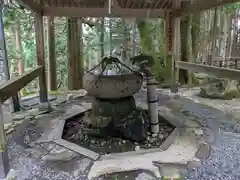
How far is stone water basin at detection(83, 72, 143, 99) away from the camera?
3066 mm

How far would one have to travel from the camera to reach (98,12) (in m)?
4.74

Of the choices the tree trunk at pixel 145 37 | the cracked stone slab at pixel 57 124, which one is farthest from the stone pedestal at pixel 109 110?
the tree trunk at pixel 145 37

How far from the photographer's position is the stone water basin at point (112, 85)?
121 inches

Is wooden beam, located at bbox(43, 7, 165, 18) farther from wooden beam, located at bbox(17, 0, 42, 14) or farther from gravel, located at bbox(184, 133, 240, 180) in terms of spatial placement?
gravel, located at bbox(184, 133, 240, 180)

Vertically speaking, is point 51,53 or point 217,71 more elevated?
point 51,53

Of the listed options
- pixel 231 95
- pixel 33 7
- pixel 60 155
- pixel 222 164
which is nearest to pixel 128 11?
pixel 33 7

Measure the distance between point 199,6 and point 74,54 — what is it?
3708 mm

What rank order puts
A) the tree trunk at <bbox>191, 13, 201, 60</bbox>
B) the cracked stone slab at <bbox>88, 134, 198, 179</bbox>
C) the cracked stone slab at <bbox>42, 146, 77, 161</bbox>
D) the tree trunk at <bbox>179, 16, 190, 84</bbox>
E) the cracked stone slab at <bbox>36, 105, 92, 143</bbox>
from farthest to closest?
the tree trunk at <bbox>191, 13, 201, 60</bbox>
the tree trunk at <bbox>179, 16, 190, 84</bbox>
the cracked stone slab at <bbox>36, 105, 92, 143</bbox>
the cracked stone slab at <bbox>42, 146, 77, 161</bbox>
the cracked stone slab at <bbox>88, 134, 198, 179</bbox>

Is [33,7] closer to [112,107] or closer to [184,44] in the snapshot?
[112,107]

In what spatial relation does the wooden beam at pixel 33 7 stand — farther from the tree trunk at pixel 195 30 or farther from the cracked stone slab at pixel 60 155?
the tree trunk at pixel 195 30

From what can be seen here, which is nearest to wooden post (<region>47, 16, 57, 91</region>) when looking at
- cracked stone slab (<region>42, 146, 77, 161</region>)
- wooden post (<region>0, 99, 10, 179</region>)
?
cracked stone slab (<region>42, 146, 77, 161</region>)

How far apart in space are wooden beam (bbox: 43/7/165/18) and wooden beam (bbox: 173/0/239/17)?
1.56 feet

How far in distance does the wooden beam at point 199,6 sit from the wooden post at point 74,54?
9.16 ft

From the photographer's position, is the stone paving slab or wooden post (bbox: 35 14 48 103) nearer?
the stone paving slab
